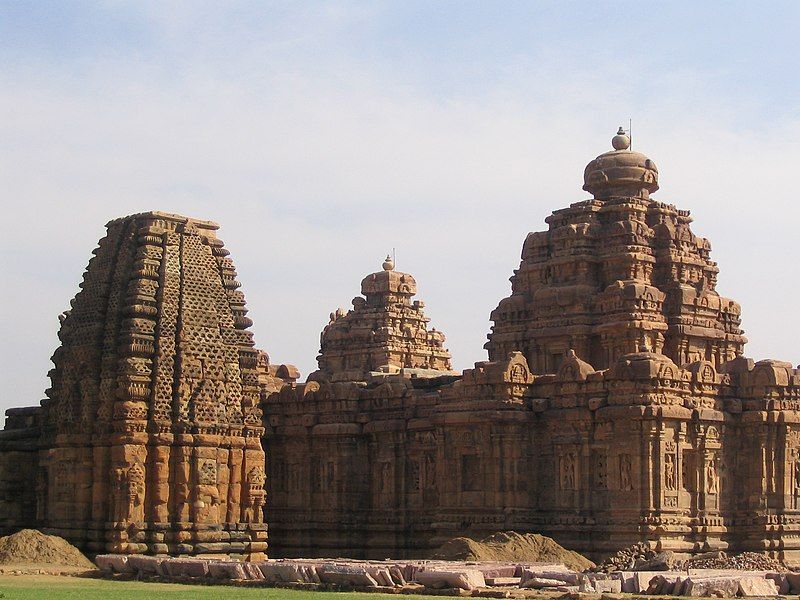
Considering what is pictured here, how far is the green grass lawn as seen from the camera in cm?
3503

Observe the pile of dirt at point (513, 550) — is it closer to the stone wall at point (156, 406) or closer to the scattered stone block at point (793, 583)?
the stone wall at point (156, 406)

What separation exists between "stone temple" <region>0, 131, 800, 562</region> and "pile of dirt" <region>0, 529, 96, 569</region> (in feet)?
4.57

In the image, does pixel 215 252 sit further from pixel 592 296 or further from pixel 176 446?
pixel 592 296

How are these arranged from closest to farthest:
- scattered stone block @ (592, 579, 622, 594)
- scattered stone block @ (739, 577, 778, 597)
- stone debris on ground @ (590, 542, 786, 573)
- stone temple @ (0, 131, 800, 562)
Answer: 1. scattered stone block @ (739, 577, 778, 597)
2. scattered stone block @ (592, 579, 622, 594)
3. stone debris on ground @ (590, 542, 786, 573)
4. stone temple @ (0, 131, 800, 562)

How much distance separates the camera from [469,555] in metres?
47.1

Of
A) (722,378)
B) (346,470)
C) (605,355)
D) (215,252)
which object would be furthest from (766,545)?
(215,252)

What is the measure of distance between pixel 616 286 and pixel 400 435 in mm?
8128

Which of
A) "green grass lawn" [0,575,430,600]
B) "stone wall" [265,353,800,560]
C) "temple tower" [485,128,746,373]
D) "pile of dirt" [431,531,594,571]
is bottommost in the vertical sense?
"green grass lawn" [0,575,430,600]

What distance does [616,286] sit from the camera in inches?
2256

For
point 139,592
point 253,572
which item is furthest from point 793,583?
point 139,592

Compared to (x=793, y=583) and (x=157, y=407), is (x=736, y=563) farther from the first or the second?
(x=157, y=407)

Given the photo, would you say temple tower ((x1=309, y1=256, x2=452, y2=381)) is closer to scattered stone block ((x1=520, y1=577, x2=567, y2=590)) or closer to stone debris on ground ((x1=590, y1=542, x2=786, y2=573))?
stone debris on ground ((x1=590, y1=542, x2=786, y2=573))

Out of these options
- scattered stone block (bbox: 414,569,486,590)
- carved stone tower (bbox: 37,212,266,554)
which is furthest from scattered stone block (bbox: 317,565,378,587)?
carved stone tower (bbox: 37,212,266,554)

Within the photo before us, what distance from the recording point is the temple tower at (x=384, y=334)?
77.8 m
